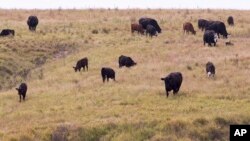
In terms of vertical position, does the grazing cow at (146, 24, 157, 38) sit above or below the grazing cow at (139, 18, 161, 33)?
below

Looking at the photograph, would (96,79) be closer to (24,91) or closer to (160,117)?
(24,91)

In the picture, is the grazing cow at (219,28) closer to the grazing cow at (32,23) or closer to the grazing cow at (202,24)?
the grazing cow at (202,24)

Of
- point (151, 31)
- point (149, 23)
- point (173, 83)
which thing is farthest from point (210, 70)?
point (149, 23)

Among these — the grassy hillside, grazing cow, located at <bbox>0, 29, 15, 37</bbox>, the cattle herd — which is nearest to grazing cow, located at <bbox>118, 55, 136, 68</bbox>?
the cattle herd

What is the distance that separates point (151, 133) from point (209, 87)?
592cm

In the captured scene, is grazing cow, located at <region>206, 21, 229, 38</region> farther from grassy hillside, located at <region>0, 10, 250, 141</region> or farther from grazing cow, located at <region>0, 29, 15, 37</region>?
grazing cow, located at <region>0, 29, 15, 37</region>

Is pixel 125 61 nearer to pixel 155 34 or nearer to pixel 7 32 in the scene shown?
pixel 155 34

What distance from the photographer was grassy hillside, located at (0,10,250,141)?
23.7 meters

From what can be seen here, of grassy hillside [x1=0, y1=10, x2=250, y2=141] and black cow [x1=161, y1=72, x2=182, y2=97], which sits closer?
grassy hillside [x1=0, y1=10, x2=250, y2=141]

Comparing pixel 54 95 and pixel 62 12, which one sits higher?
pixel 62 12

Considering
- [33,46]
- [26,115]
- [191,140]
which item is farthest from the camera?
[33,46]

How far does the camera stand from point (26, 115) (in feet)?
85.1

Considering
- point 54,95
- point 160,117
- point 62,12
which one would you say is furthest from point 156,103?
point 62,12

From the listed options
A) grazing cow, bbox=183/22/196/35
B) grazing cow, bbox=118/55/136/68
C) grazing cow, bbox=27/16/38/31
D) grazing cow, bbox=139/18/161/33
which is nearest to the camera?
grazing cow, bbox=118/55/136/68
